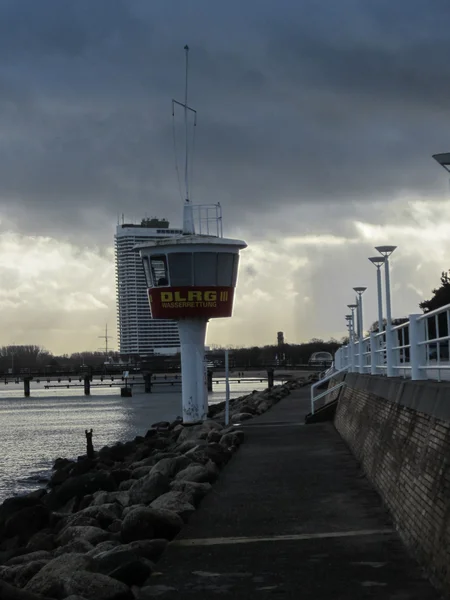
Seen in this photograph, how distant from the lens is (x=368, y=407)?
16.3 m

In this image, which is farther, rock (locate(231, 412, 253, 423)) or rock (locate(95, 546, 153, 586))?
rock (locate(231, 412, 253, 423))

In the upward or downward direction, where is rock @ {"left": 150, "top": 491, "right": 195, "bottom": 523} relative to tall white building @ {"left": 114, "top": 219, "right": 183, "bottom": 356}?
downward

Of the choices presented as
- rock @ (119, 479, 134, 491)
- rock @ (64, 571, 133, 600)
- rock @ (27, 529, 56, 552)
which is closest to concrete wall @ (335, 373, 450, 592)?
rock @ (64, 571, 133, 600)

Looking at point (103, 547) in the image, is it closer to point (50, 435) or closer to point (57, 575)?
point (57, 575)

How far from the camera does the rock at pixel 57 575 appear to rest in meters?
8.20

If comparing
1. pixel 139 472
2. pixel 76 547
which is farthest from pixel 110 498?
pixel 76 547

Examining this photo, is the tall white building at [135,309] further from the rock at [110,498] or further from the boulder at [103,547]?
the boulder at [103,547]

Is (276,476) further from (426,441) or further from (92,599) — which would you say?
(92,599)

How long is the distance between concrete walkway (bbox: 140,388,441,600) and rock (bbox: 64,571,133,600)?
0.27 m

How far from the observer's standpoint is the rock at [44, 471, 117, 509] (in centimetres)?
1966

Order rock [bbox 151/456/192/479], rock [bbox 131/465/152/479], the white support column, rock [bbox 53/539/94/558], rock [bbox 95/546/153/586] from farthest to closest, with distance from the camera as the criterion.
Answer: the white support column → rock [bbox 131/465/152/479] → rock [bbox 151/456/192/479] → rock [bbox 53/539/94/558] → rock [bbox 95/546/153/586]

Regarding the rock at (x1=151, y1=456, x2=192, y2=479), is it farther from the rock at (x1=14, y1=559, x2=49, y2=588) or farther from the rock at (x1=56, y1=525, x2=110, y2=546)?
the rock at (x1=14, y1=559, x2=49, y2=588)

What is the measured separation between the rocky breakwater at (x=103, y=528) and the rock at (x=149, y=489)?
17 millimetres

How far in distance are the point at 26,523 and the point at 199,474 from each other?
3.33m
